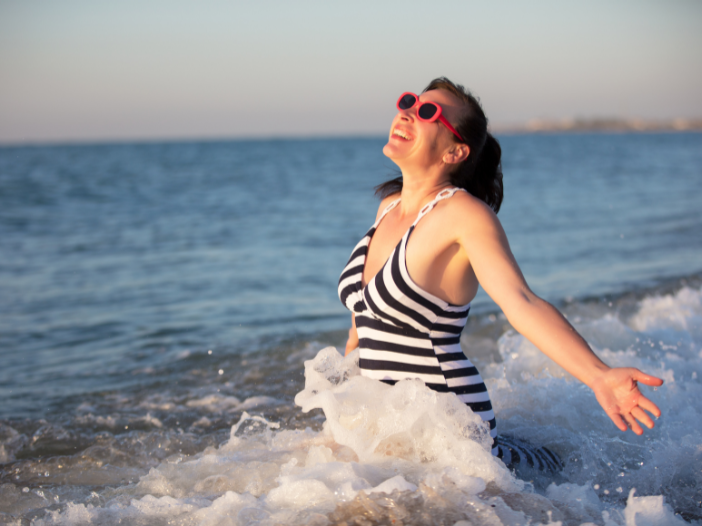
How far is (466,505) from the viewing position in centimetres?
257

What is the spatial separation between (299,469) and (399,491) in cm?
55

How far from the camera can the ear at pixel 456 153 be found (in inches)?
124

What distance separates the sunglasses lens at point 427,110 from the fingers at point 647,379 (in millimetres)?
1589

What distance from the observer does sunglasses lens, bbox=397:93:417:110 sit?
10.6ft

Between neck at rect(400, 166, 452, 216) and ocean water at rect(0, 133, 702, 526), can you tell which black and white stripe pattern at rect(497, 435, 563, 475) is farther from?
neck at rect(400, 166, 452, 216)

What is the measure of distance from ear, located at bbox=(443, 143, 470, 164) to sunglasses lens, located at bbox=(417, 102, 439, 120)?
0.21 metres

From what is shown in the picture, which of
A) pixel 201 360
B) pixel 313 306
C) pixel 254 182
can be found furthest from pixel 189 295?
pixel 254 182

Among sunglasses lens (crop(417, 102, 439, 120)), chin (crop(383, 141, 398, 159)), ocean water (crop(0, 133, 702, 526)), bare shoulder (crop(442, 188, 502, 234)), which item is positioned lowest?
ocean water (crop(0, 133, 702, 526))

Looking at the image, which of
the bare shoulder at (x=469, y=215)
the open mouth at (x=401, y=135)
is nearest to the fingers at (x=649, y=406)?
the bare shoulder at (x=469, y=215)

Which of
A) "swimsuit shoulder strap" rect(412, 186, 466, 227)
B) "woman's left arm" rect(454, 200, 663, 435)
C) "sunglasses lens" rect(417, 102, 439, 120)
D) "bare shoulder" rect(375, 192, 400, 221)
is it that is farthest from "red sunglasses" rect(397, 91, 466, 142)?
"bare shoulder" rect(375, 192, 400, 221)

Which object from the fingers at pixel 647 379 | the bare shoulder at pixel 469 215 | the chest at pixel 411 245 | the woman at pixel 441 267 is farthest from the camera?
the chest at pixel 411 245

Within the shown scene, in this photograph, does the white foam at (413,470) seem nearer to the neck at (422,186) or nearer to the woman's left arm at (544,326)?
the woman's left arm at (544,326)

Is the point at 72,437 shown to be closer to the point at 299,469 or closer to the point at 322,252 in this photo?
the point at 299,469

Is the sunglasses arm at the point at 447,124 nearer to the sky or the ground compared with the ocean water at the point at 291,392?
nearer to the sky
